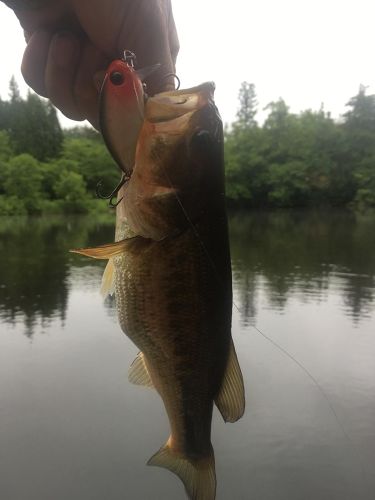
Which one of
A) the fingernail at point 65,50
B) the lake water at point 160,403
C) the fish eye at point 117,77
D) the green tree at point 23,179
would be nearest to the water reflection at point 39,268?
the lake water at point 160,403

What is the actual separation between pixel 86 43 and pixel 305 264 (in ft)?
113

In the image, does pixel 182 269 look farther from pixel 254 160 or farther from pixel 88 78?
pixel 254 160

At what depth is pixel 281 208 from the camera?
7450cm

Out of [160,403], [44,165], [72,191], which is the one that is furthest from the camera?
[44,165]

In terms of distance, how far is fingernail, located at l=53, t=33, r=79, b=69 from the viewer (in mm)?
1610

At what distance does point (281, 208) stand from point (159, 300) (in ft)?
245

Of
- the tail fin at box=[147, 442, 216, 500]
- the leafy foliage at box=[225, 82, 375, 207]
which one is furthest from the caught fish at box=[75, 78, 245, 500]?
the leafy foliage at box=[225, 82, 375, 207]

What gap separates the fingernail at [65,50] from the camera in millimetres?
1610

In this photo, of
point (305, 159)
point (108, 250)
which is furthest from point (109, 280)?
point (305, 159)

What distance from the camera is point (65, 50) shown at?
5.29 ft

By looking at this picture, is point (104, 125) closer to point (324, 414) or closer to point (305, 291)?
point (324, 414)

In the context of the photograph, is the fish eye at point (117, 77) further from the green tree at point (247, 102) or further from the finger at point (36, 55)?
the green tree at point (247, 102)

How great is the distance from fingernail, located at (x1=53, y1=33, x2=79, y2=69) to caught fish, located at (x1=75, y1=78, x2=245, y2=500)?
19.1 inches

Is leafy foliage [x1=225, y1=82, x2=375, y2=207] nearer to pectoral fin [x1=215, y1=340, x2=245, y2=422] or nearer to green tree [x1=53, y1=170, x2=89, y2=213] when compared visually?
green tree [x1=53, y1=170, x2=89, y2=213]
